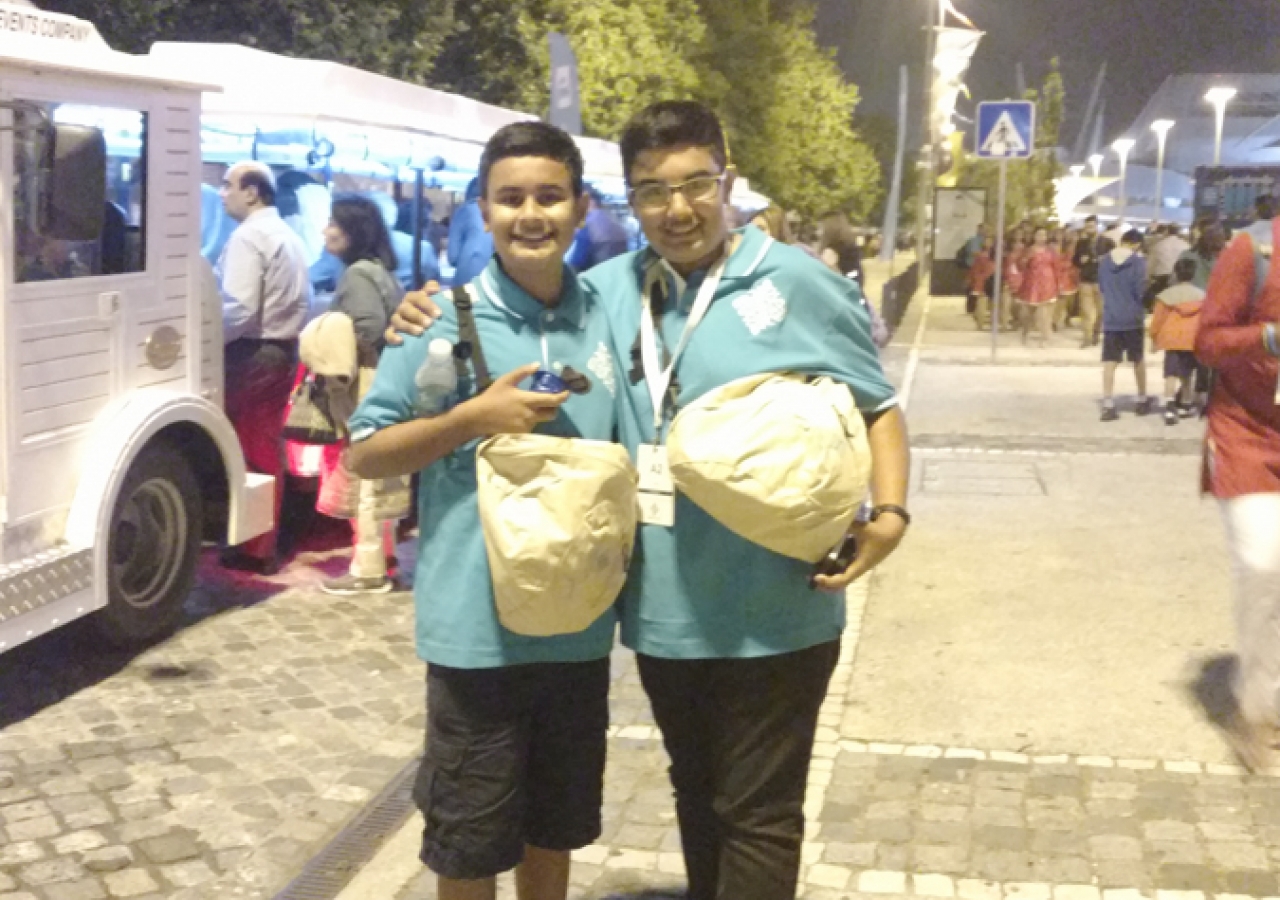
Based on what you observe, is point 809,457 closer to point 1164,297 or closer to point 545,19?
point 1164,297

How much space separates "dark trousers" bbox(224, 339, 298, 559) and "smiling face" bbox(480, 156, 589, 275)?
202 inches

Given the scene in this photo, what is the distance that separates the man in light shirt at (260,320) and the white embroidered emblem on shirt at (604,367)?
16.6 ft

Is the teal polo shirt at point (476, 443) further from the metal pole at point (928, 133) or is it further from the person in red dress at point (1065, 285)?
the metal pole at point (928, 133)

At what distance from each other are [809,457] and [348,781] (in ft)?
9.13

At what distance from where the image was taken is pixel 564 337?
298cm

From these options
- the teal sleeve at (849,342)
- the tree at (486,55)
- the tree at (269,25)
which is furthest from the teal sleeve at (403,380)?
the tree at (486,55)

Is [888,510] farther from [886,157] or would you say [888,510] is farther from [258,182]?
[886,157]

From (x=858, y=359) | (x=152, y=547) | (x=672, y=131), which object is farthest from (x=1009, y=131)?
(x=672, y=131)

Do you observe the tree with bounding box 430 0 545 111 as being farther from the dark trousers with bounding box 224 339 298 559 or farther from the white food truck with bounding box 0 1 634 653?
the white food truck with bounding box 0 1 634 653

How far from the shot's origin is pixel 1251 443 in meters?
4.78

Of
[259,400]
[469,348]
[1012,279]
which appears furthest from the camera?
[1012,279]

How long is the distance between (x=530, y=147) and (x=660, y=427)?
0.58 meters

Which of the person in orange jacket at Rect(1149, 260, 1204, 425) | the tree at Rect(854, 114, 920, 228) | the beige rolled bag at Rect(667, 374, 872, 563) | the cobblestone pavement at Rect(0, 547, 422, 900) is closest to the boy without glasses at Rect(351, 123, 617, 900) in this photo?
the beige rolled bag at Rect(667, 374, 872, 563)

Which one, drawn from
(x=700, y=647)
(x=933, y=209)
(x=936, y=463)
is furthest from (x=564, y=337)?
(x=933, y=209)
